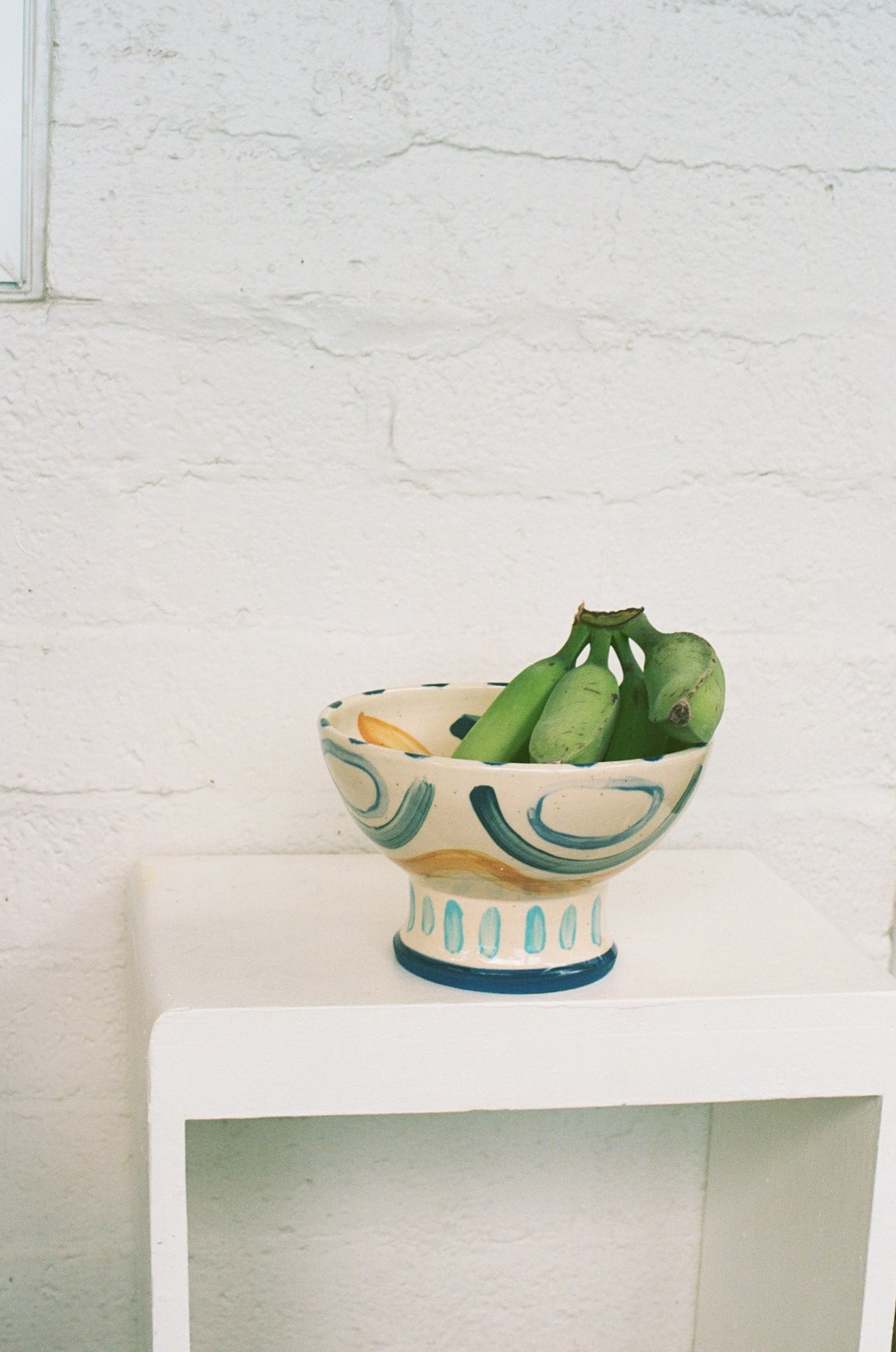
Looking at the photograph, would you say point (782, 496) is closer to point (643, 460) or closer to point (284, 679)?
point (643, 460)

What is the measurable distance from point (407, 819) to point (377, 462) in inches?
13.5

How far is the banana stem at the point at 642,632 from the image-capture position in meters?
0.70

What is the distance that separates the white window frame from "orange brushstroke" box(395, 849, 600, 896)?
496 millimetres

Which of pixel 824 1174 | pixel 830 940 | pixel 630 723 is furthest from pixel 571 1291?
pixel 630 723

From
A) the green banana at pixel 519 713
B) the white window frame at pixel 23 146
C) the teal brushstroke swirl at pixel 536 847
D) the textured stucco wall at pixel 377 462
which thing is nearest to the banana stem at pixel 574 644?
the green banana at pixel 519 713

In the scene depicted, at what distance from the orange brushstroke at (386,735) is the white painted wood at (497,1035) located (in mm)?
116

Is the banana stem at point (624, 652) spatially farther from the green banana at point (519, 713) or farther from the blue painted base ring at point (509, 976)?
the blue painted base ring at point (509, 976)

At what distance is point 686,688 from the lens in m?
0.65

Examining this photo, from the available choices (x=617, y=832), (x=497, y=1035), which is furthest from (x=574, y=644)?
(x=497, y=1035)

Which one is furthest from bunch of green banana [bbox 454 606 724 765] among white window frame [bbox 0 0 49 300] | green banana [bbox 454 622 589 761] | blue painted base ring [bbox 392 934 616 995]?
white window frame [bbox 0 0 49 300]

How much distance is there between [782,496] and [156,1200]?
26.3 inches

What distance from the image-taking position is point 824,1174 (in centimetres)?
77

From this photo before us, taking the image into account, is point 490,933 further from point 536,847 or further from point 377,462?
point 377,462

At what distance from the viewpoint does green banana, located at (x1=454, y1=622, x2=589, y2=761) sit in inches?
27.8
